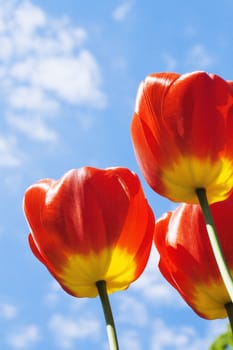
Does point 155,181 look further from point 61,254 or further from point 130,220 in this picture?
point 61,254

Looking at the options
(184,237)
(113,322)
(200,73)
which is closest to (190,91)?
(200,73)

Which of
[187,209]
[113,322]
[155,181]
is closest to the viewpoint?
[113,322]

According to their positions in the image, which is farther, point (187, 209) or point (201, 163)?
point (187, 209)

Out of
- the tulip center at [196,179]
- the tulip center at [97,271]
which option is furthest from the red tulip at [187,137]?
the tulip center at [97,271]

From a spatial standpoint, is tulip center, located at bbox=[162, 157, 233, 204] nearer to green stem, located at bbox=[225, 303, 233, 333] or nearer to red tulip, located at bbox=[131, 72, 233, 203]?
red tulip, located at bbox=[131, 72, 233, 203]

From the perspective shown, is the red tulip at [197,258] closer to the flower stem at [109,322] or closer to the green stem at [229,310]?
the green stem at [229,310]

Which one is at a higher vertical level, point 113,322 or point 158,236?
point 158,236
